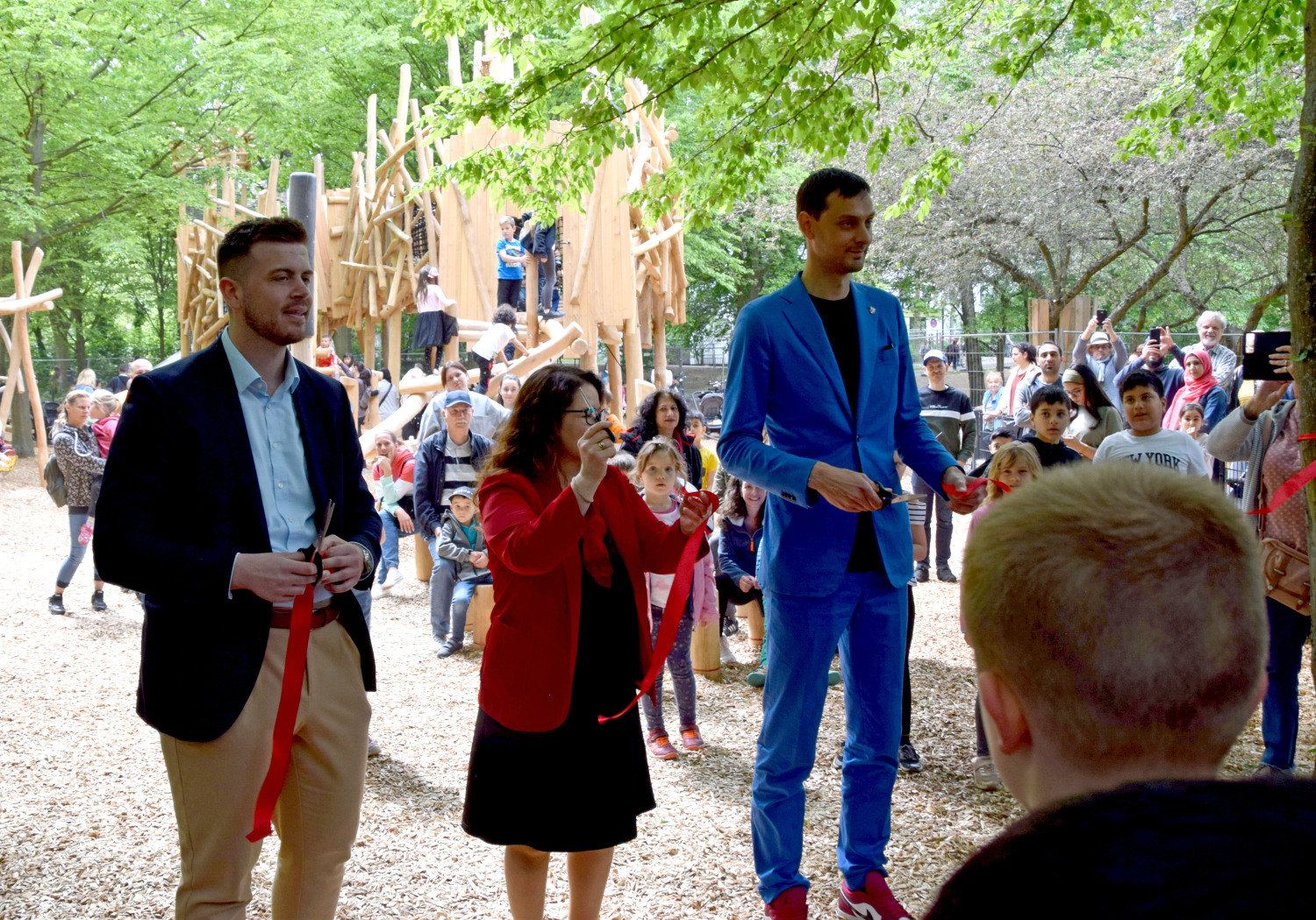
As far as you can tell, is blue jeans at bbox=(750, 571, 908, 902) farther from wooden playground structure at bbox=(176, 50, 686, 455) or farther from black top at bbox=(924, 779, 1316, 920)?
wooden playground structure at bbox=(176, 50, 686, 455)

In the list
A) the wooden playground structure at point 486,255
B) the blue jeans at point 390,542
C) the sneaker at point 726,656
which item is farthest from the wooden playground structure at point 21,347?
the sneaker at point 726,656

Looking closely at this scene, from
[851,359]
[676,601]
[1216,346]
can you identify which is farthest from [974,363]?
[676,601]

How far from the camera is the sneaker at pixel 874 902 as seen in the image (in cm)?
319

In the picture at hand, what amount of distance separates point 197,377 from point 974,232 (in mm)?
20692

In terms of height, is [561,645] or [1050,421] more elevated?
[1050,421]

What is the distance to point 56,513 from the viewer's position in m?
15.0

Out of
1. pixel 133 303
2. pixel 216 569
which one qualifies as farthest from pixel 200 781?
pixel 133 303

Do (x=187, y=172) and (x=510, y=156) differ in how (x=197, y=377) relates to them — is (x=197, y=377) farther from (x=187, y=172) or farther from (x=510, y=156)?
(x=187, y=172)

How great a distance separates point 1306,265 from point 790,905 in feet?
8.40

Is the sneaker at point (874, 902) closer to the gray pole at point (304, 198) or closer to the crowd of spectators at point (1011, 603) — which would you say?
the crowd of spectators at point (1011, 603)

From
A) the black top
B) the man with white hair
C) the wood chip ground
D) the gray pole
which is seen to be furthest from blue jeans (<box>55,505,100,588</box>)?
the man with white hair

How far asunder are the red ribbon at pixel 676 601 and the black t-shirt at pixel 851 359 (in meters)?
0.59

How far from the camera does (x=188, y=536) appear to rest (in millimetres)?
2326

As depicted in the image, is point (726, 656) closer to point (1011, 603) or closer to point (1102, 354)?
point (1011, 603)
